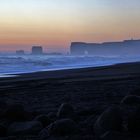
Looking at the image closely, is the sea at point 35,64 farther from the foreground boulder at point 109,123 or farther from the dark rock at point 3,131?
the foreground boulder at point 109,123

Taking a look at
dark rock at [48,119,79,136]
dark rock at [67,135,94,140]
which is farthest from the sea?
dark rock at [67,135,94,140]

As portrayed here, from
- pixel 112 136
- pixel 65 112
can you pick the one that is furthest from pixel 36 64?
pixel 112 136

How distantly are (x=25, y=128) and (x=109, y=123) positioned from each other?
1457mm

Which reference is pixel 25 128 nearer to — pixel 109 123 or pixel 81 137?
pixel 81 137

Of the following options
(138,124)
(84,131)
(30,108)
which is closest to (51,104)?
(30,108)

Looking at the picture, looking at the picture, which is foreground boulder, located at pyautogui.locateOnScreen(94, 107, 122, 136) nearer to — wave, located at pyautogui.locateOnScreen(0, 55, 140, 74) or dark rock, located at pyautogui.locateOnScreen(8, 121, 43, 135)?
dark rock, located at pyautogui.locateOnScreen(8, 121, 43, 135)

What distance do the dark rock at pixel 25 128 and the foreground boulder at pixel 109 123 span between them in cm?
105

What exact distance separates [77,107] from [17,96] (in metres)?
3.80

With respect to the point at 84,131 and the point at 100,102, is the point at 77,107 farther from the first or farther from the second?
the point at 84,131

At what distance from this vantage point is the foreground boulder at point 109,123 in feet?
19.7

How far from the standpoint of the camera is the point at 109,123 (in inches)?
239

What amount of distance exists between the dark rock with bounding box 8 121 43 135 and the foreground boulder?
41.2 inches

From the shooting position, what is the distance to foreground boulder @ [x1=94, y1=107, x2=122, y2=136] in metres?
6.01

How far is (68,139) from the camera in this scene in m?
5.74
